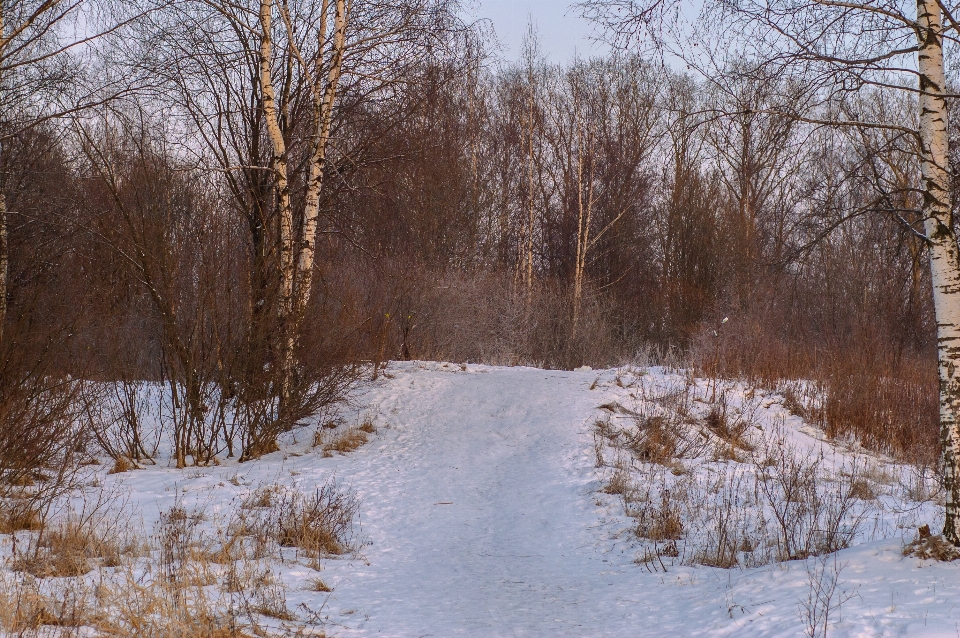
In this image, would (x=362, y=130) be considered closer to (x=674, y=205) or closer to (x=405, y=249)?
(x=405, y=249)

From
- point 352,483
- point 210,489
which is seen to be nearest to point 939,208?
point 352,483

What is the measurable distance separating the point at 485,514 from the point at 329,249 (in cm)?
1006

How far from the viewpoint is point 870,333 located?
49.7 feet

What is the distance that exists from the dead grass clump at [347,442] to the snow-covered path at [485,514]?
418mm

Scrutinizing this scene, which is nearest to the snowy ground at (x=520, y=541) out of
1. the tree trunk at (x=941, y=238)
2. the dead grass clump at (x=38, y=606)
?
the tree trunk at (x=941, y=238)

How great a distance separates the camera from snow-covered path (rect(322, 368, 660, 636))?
490 cm

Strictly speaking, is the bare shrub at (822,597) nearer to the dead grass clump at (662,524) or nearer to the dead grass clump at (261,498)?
the dead grass clump at (662,524)

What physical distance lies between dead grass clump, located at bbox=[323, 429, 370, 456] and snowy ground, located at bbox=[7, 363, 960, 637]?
7.3 inches

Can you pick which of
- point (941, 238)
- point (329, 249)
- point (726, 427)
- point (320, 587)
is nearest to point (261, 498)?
point (320, 587)

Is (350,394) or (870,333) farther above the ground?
(870,333)

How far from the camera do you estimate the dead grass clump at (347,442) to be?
31.5 ft

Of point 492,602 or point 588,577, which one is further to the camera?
point 588,577

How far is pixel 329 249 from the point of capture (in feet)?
52.7

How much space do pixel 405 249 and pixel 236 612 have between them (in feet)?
54.0
